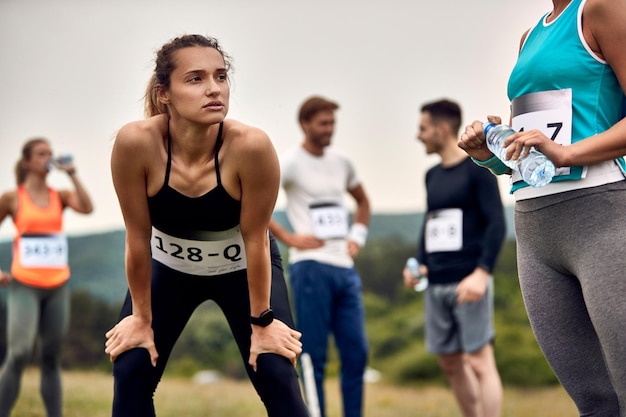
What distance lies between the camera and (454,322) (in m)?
5.32

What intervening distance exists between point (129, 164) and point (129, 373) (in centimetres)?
69

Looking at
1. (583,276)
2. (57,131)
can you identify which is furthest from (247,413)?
(583,276)

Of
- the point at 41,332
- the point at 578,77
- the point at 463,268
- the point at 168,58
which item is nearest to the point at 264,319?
the point at 168,58

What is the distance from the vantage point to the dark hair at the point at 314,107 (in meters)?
5.84

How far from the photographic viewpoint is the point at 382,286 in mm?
8688

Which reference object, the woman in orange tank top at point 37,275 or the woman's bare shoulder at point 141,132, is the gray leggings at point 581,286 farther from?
the woman in orange tank top at point 37,275

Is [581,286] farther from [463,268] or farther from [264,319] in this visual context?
[463,268]

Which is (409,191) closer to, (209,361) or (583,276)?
(209,361)

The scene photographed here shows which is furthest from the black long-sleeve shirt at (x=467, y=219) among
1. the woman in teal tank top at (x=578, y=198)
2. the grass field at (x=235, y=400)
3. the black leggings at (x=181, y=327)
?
the woman in teal tank top at (x=578, y=198)

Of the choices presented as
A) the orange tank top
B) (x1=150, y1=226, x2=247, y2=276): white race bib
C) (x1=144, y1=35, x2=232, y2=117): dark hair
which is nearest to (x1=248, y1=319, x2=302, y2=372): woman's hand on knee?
(x1=150, y1=226, x2=247, y2=276): white race bib

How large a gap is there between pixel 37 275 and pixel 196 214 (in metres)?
3.28

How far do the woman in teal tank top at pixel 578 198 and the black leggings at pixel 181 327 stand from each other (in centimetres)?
83

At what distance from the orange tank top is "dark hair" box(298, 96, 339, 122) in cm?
184

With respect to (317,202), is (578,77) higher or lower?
higher
